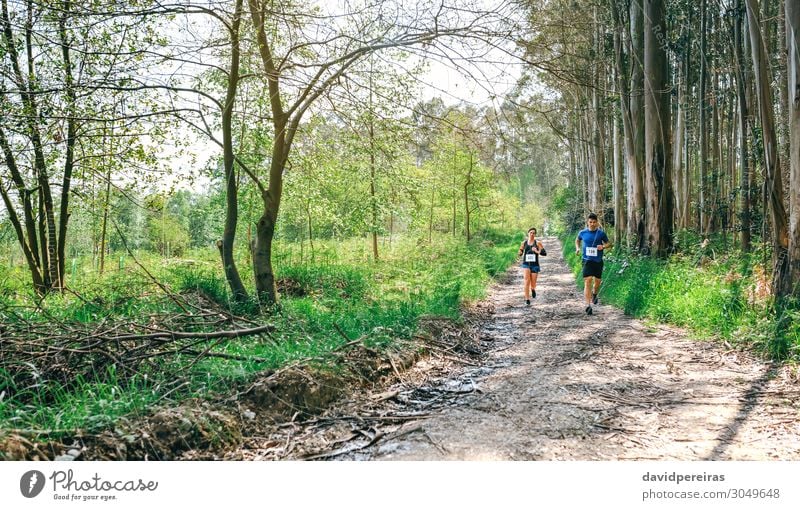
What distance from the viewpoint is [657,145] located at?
10.2 m

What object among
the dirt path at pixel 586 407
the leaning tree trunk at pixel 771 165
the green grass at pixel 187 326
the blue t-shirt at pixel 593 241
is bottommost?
the dirt path at pixel 586 407

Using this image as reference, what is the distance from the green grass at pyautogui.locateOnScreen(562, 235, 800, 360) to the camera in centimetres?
474

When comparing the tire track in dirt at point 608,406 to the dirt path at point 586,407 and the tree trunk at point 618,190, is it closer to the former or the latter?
the dirt path at point 586,407

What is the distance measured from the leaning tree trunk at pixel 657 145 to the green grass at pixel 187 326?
3.88 metres

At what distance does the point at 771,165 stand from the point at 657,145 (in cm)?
496

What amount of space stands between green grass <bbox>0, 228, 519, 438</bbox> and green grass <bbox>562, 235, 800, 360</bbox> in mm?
2771

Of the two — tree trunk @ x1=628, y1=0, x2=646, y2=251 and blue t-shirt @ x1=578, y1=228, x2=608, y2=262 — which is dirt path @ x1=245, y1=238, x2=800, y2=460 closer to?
blue t-shirt @ x1=578, y1=228, x2=608, y2=262

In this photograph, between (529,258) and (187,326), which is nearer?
(187,326)

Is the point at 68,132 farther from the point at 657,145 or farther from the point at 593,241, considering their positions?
the point at 657,145

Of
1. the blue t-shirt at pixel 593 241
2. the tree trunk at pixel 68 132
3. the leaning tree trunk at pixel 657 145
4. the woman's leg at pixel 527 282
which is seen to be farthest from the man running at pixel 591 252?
the tree trunk at pixel 68 132

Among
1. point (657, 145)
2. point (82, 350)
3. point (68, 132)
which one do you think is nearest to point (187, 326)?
point (82, 350)

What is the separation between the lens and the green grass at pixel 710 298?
4742 millimetres

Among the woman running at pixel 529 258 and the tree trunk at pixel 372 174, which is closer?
the tree trunk at pixel 372 174

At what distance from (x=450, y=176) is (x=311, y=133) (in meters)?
14.3
